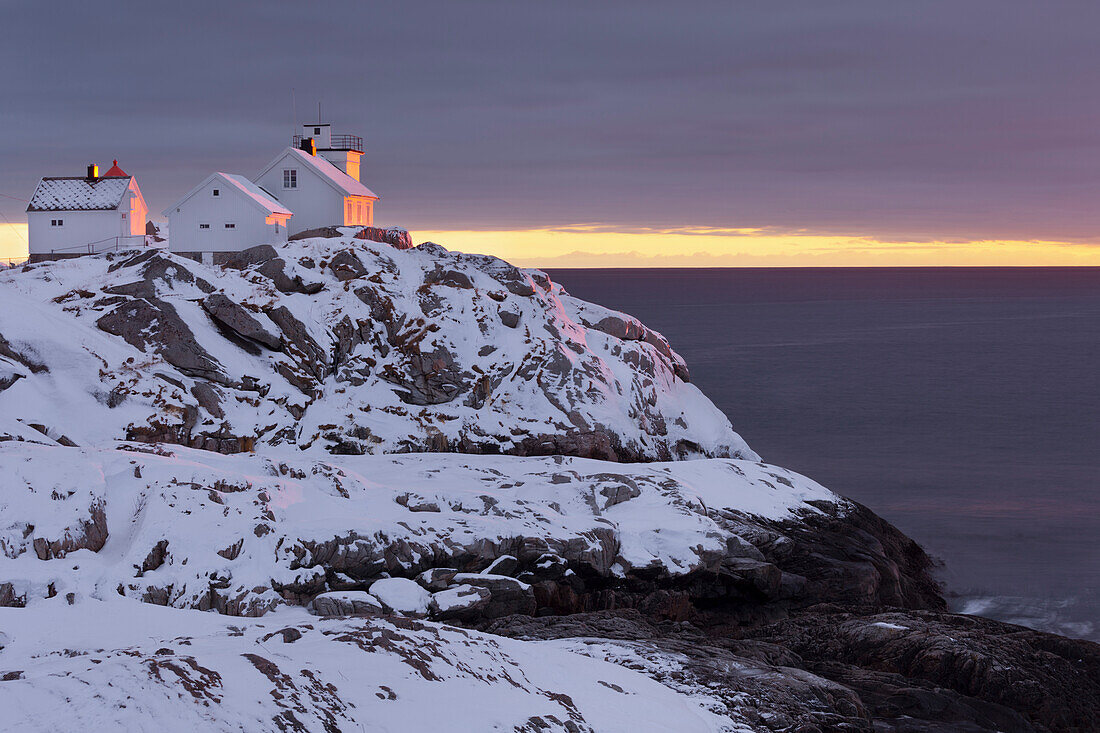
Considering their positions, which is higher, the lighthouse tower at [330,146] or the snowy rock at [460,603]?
the lighthouse tower at [330,146]

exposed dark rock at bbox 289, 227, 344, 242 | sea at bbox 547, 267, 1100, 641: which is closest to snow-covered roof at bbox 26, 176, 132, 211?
exposed dark rock at bbox 289, 227, 344, 242

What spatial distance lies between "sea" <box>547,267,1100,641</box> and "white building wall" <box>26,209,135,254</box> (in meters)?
46.3

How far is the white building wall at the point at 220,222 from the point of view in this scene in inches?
2271

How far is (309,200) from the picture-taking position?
61.4m

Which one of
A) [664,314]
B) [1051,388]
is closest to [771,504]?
[1051,388]

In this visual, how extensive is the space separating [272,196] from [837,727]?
53.4 m

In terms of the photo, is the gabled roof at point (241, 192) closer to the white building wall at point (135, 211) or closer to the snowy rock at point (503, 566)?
the white building wall at point (135, 211)

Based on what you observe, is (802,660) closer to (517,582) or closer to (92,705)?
(517,582)

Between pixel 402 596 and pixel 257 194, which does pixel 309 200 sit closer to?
pixel 257 194

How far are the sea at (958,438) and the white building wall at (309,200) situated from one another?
108ft

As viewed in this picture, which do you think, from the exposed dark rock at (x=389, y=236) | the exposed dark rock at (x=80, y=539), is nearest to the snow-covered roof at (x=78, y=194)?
the exposed dark rock at (x=389, y=236)

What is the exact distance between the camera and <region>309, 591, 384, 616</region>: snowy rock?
22781 mm

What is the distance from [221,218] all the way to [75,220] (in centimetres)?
1152

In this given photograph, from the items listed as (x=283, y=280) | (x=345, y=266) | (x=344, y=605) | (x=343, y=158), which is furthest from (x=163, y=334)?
(x=343, y=158)
